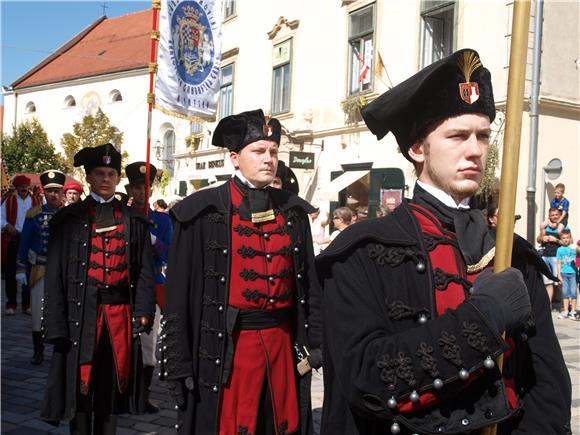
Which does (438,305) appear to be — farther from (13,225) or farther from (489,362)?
(13,225)

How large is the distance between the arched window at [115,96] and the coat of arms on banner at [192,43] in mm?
32915

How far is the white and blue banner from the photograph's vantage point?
6.41 metres

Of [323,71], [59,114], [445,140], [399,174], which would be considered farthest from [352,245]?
[59,114]

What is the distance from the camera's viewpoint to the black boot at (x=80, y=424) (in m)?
4.77

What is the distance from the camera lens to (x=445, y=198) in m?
2.19

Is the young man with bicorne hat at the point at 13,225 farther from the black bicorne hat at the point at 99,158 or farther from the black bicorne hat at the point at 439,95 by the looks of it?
the black bicorne hat at the point at 439,95

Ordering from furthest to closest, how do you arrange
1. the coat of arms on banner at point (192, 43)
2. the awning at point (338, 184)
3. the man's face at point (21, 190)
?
the awning at point (338, 184) → the man's face at point (21, 190) → the coat of arms on banner at point (192, 43)

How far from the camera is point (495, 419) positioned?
1910mm

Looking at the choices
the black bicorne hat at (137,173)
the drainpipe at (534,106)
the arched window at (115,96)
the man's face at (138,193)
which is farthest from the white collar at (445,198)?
the arched window at (115,96)

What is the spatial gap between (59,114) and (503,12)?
34.8 meters

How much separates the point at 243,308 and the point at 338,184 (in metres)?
13.9

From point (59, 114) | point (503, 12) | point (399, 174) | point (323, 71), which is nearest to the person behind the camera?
point (503, 12)

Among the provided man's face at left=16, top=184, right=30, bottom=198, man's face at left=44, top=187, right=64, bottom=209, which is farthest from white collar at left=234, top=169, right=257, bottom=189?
man's face at left=16, top=184, right=30, bottom=198

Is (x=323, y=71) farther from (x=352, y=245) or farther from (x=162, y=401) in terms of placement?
(x=352, y=245)
